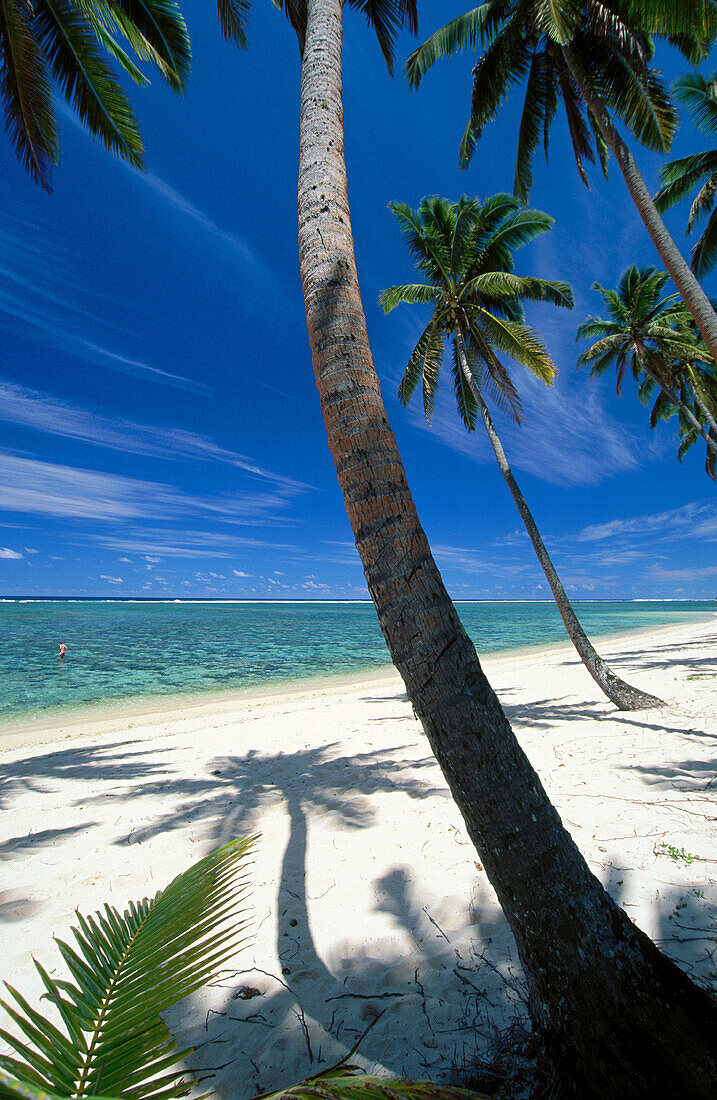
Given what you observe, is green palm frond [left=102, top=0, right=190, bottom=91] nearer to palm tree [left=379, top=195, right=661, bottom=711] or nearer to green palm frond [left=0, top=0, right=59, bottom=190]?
green palm frond [left=0, top=0, right=59, bottom=190]

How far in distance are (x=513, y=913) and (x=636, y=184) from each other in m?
8.40

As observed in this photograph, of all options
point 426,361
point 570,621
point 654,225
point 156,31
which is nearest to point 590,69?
point 654,225

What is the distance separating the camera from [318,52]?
10.5 ft

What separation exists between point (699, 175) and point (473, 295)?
602cm

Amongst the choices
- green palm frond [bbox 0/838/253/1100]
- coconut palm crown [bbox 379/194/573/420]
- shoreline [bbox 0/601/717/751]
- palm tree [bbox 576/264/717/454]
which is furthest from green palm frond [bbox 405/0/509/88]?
shoreline [bbox 0/601/717/751]

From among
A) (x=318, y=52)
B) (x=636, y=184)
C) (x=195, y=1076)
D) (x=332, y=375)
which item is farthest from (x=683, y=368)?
(x=195, y=1076)

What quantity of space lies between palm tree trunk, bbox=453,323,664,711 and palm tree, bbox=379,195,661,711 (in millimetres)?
78

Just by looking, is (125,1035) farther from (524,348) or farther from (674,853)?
(524,348)

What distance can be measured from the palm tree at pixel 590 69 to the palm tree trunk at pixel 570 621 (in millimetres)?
3395

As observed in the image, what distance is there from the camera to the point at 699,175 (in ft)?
35.9

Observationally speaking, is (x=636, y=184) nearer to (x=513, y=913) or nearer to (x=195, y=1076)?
(x=513, y=913)

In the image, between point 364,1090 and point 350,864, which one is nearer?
point 364,1090

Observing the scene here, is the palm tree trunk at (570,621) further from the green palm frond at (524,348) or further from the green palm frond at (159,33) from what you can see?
the green palm frond at (159,33)

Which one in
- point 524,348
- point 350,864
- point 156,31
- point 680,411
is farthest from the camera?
point 680,411
